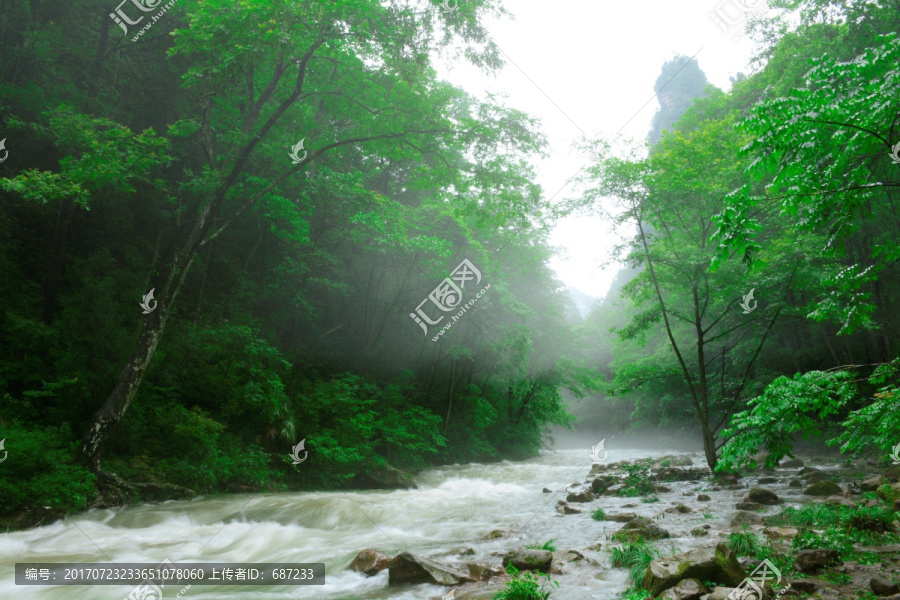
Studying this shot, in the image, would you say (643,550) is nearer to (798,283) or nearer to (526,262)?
(798,283)

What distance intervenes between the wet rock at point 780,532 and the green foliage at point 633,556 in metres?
1.44

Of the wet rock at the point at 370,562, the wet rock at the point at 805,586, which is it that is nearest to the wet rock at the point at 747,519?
the wet rock at the point at 805,586

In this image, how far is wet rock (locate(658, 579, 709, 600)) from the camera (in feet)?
11.6

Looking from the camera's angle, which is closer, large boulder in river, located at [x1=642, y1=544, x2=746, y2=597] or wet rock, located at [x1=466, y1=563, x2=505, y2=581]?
large boulder in river, located at [x1=642, y1=544, x2=746, y2=597]

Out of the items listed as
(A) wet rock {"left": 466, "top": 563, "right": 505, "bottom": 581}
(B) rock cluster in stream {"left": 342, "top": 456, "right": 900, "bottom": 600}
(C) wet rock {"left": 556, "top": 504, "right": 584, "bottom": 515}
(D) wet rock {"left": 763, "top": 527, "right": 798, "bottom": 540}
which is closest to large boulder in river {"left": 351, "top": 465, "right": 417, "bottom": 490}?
(C) wet rock {"left": 556, "top": 504, "right": 584, "bottom": 515}

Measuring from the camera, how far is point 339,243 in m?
17.1

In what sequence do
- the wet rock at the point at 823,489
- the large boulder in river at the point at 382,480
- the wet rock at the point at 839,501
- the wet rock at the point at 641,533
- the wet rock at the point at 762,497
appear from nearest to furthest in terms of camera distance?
the wet rock at the point at 641,533
the wet rock at the point at 839,501
the wet rock at the point at 762,497
the wet rock at the point at 823,489
the large boulder in river at the point at 382,480

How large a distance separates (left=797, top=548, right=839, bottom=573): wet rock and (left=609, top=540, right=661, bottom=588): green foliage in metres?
1.23

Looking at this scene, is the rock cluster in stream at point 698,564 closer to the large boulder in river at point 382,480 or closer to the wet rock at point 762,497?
the wet rock at point 762,497

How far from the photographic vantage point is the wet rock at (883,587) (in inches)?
131

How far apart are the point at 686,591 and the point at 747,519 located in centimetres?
383

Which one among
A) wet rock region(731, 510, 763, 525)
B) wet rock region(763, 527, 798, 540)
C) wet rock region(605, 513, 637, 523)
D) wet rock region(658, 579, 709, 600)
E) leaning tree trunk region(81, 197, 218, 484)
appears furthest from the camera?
wet rock region(605, 513, 637, 523)

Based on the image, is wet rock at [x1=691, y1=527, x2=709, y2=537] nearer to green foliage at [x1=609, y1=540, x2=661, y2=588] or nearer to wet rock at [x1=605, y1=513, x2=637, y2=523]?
green foliage at [x1=609, y1=540, x2=661, y2=588]

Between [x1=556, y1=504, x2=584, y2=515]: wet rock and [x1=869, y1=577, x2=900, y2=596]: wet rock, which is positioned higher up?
[x1=869, y1=577, x2=900, y2=596]: wet rock
